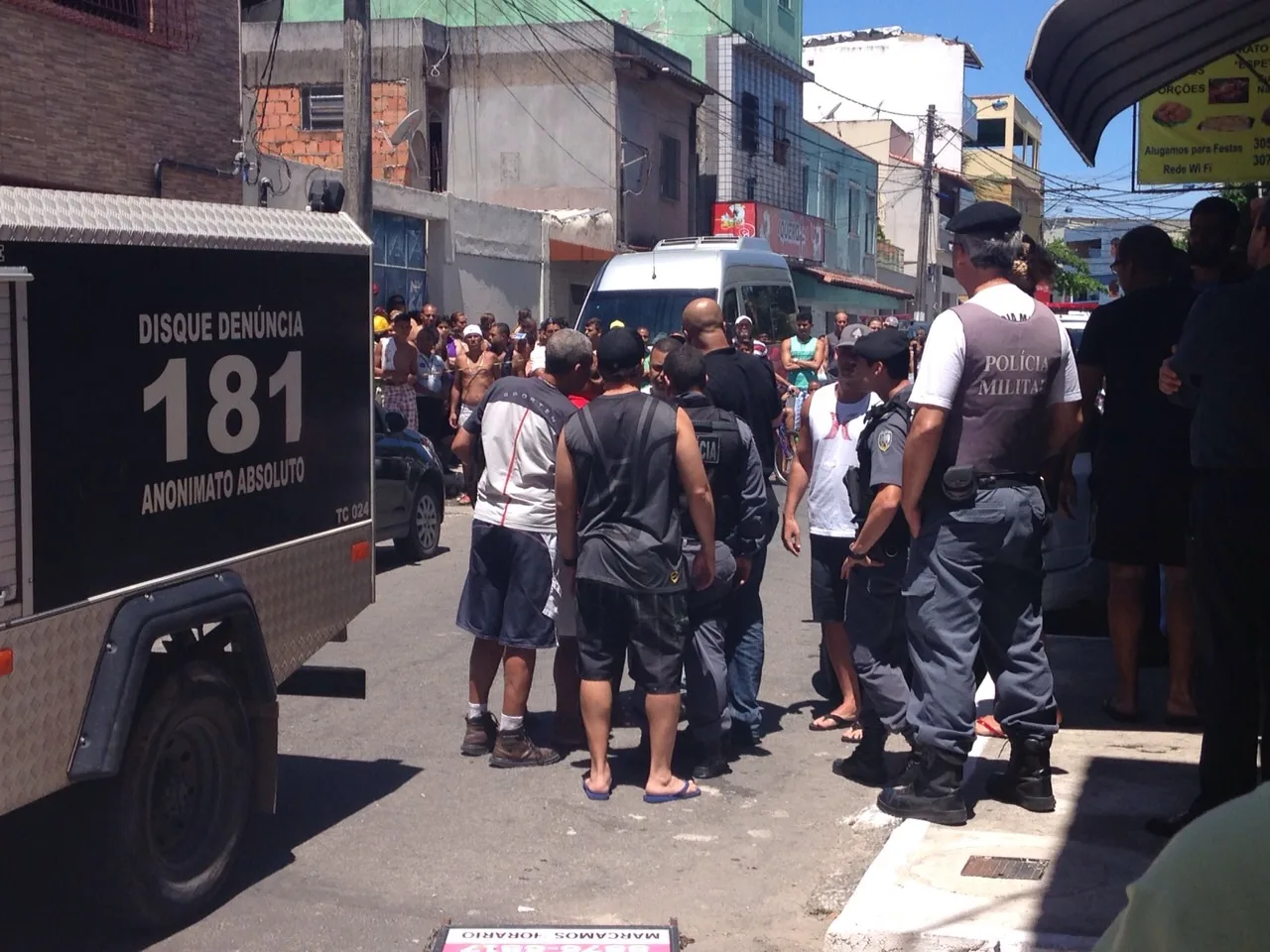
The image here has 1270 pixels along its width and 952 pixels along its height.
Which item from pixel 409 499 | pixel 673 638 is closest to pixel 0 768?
pixel 673 638

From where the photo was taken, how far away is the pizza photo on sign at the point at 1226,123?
1605 centimetres

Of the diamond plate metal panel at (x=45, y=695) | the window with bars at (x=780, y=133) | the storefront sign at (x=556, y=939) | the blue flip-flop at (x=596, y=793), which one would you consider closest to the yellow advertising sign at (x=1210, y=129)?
the blue flip-flop at (x=596, y=793)

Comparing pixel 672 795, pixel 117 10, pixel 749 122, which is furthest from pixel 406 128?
pixel 672 795

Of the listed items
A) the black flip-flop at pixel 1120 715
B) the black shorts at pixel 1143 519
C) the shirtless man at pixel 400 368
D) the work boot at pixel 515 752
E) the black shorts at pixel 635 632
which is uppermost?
the shirtless man at pixel 400 368

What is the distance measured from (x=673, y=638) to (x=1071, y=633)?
3.97m

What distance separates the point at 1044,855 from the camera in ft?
16.7

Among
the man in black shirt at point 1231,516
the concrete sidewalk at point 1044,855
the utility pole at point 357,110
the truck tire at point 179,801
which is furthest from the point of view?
the utility pole at point 357,110

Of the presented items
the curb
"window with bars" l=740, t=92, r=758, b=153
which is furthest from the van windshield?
"window with bars" l=740, t=92, r=758, b=153

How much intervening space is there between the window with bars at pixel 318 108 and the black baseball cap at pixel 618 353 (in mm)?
23192

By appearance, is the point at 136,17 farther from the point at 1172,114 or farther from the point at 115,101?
the point at 1172,114

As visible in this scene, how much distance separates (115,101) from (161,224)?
1186 centimetres

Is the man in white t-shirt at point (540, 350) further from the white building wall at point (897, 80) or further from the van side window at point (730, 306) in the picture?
the white building wall at point (897, 80)

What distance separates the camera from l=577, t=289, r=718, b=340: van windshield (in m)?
18.3

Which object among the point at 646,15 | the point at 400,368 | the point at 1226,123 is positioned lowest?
the point at 400,368
